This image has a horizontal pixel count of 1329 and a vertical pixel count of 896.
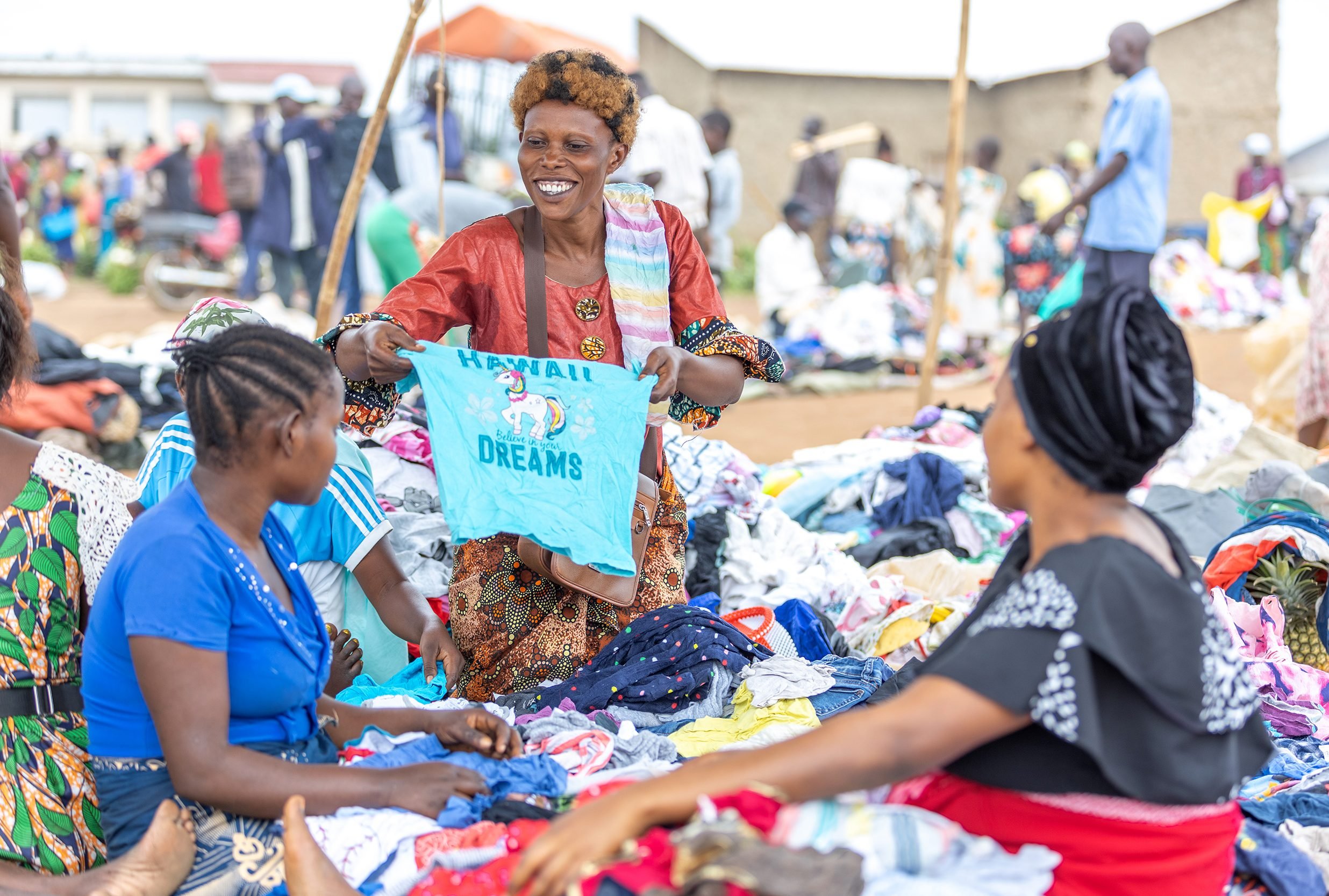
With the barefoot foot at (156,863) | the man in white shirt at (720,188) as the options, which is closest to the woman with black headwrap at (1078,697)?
the barefoot foot at (156,863)

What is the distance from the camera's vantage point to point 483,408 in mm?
3182

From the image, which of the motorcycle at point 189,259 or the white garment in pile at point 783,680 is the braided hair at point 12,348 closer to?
the white garment in pile at point 783,680

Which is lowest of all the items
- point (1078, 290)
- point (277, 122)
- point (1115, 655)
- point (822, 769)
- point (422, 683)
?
point (422, 683)

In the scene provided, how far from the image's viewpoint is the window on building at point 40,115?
36000mm

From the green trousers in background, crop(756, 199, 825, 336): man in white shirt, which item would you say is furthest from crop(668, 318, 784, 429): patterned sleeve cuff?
crop(756, 199, 825, 336): man in white shirt

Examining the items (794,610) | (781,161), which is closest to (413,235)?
(794,610)

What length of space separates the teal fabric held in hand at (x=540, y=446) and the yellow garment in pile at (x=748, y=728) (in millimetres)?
507

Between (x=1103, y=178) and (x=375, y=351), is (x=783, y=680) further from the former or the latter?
(x=1103, y=178)

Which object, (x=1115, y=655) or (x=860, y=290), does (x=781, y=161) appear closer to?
(x=860, y=290)

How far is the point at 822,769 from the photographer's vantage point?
67.8 inches

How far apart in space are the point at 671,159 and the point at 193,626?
7740 millimetres

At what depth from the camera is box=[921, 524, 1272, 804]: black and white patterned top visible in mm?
1723

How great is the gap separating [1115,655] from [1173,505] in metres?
3.81

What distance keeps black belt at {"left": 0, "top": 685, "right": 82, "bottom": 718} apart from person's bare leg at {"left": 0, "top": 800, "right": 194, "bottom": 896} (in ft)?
1.06
